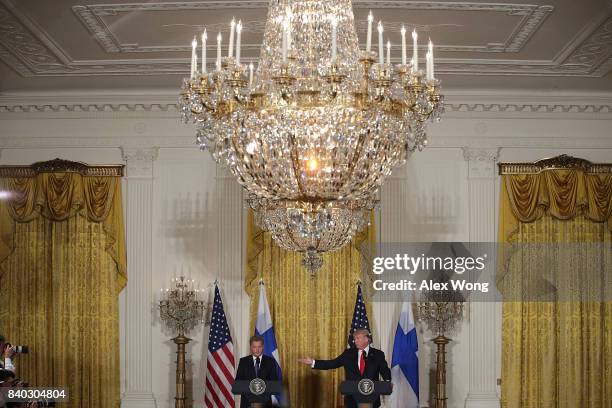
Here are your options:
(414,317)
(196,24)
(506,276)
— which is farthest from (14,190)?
(506,276)

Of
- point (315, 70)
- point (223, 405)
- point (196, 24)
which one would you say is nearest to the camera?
point (315, 70)

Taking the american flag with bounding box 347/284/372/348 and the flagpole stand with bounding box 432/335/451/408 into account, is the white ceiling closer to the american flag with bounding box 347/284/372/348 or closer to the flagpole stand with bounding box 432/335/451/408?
the american flag with bounding box 347/284/372/348

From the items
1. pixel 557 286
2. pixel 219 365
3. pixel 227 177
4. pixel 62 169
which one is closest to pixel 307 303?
pixel 219 365

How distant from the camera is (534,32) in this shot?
9195 millimetres

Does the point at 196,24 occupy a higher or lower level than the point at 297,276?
higher

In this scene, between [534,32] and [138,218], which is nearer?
[534,32]

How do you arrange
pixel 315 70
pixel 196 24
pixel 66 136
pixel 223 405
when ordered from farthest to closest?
pixel 66 136 → pixel 223 405 → pixel 196 24 → pixel 315 70

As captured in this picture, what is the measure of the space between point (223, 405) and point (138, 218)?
2580 mm

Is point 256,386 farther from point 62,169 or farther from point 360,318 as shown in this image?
point 62,169

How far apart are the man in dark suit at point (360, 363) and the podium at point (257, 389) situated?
625 mm

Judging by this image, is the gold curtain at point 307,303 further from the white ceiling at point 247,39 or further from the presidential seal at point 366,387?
the white ceiling at point 247,39

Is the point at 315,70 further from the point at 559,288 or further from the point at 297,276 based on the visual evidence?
the point at 559,288

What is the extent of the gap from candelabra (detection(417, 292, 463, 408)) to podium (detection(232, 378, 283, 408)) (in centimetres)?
242

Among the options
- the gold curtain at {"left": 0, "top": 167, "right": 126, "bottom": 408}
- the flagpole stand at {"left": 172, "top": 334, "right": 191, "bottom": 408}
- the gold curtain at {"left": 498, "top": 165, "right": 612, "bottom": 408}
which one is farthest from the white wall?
the flagpole stand at {"left": 172, "top": 334, "right": 191, "bottom": 408}
